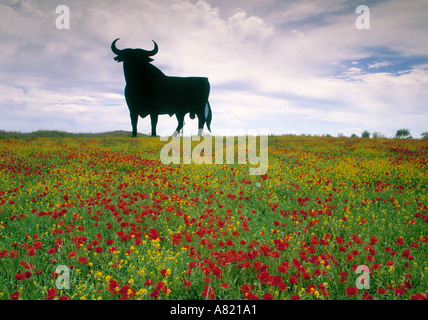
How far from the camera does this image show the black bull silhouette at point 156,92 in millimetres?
18656

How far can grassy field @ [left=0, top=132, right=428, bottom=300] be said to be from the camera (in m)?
2.52

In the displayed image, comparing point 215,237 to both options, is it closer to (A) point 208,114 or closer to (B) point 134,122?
(B) point 134,122

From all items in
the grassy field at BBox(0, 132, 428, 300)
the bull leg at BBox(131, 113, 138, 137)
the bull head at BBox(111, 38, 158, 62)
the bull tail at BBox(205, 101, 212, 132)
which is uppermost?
the bull head at BBox(111, 38, 158, 62)

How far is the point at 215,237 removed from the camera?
3396 mm

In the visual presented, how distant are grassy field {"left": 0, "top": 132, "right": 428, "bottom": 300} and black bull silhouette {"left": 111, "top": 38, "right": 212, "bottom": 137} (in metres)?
11.8

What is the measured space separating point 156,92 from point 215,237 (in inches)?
720

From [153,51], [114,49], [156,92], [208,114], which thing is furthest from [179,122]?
[114,49]

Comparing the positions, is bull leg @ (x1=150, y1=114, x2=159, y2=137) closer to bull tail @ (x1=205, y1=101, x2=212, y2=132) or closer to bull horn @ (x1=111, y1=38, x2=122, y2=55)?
bull tail @ (x1=205, y1=101, x2=212, y2=132)

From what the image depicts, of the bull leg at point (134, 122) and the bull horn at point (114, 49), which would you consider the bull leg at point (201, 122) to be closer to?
the bull leg at point (134, 122)

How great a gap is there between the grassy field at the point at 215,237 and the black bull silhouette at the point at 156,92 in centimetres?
1179

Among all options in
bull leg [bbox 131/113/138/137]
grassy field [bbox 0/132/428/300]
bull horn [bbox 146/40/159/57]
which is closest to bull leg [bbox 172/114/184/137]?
Answer: bull leg [bbox 131/113/138/137]

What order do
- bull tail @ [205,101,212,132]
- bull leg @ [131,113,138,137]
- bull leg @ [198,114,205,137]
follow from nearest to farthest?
1. bull leg @ [131,113,138,137]
2. bull leg @ [198,114,205,137]
3. bull tail @ [205,101,212,132]

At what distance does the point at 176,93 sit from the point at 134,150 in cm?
980
